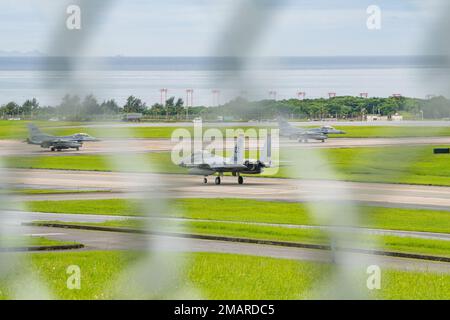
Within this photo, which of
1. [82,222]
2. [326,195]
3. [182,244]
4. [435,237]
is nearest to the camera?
[326,195]

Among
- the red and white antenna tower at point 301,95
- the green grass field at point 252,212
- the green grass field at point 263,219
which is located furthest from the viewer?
the green grass field at point 252,212

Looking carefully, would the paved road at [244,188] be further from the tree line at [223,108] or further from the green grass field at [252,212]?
the green grass field at [252,212]

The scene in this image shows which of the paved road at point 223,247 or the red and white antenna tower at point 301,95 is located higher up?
the red and white antenna tower at point 301,95

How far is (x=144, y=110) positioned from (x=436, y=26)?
1.19 m

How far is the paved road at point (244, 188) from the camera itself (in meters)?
3.80

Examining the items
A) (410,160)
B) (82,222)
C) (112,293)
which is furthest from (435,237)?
(410,160)

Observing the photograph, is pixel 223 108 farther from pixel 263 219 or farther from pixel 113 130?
pixel 263 219

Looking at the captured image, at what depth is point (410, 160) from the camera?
3.62 m

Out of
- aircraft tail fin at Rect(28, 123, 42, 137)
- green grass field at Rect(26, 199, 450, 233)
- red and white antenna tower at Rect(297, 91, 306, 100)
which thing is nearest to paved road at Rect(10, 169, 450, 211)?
aircraft tail fin at Rect(28, 123, 42, 137)

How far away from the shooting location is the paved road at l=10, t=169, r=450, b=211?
3.80m

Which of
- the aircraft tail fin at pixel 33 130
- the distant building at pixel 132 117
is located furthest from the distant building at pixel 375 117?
the aircraft tail fin at pixel 33 130

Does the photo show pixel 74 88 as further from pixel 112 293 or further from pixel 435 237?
pixel 435 237

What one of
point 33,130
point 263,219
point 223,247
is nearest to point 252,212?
point 263,219

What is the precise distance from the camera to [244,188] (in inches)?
2239
